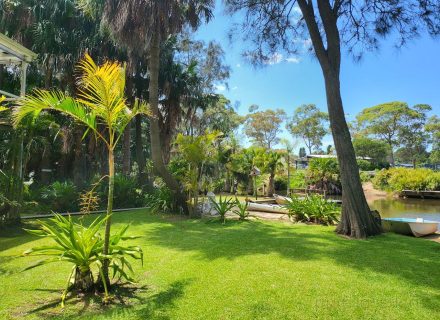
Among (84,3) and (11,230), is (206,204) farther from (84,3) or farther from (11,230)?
(84,3)

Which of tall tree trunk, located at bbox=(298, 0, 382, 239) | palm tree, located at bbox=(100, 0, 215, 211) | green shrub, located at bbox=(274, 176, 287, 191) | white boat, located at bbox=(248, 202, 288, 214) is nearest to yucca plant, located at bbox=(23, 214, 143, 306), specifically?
tall tree trunk, located at bbox=(298, 0, 382, 239)

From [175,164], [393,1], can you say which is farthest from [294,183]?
[393,1]

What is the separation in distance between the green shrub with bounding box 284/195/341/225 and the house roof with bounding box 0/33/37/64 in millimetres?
9174

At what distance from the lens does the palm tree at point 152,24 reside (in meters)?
9.99

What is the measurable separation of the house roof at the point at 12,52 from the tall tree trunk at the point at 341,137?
7.73 metres

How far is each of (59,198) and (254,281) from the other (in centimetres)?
927

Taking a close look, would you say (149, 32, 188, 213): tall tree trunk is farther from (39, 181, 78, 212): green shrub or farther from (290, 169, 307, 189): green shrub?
(290, 169, 307, 189): green shrub

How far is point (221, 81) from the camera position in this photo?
2659cm

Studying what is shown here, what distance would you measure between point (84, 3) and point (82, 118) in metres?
9.96

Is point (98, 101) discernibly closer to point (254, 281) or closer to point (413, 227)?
point (254, 281)

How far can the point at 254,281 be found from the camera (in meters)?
4.34

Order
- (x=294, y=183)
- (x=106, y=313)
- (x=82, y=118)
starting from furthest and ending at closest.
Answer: (x=294, y=183) < (x=82, y=118) < (x=106, y=313)

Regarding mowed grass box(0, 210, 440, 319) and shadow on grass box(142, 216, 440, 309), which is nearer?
mowed grass box(0, 210, 440, 319)

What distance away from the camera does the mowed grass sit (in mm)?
3455
